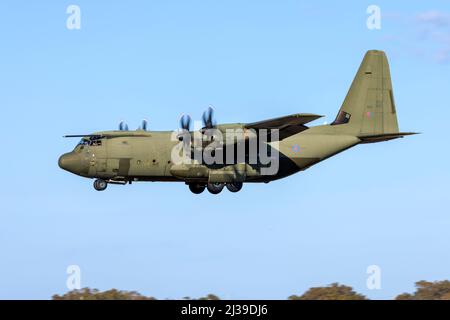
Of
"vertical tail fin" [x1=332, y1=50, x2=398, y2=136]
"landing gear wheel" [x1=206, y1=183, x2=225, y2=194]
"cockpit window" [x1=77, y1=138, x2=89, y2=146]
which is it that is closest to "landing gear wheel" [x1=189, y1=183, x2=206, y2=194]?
"landing gear wheel" [x1=206, y1=183, x2=225, y2=194]

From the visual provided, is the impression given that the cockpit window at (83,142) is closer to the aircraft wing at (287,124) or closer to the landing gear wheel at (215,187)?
the landing gear wheel at (215,187)

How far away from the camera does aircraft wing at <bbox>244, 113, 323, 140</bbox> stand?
4012 cm

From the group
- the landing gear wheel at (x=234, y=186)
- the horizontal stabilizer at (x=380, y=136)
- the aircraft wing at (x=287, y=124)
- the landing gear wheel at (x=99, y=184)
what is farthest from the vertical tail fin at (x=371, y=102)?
the landing gear wheel at (x=99, y=184)

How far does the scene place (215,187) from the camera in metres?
44.5

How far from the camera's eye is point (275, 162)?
44500 mm

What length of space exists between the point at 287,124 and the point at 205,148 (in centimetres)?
411

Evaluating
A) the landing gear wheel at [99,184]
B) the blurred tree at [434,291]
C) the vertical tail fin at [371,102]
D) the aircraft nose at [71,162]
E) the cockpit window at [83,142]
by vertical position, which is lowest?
the blurred tree at [434,291]

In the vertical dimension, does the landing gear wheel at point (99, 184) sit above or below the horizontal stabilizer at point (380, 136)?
below

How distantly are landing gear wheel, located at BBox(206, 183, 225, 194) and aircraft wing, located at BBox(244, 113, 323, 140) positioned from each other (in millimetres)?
3763

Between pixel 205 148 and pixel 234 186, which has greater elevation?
pixel 205 148

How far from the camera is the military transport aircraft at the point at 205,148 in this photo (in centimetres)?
4250

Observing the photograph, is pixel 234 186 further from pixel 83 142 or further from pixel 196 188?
pixel 83 142

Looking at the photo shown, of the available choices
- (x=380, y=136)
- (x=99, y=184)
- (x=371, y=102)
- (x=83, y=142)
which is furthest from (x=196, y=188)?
(x=371, y=102)
